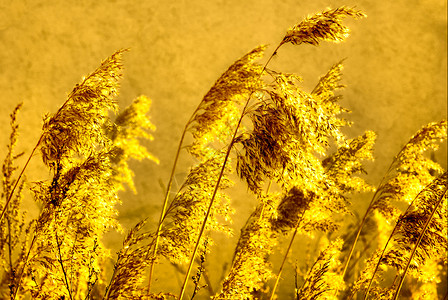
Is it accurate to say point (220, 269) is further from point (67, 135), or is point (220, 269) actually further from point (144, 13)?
point (67, 135)

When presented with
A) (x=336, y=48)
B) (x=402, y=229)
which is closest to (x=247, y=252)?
(x=402, y=229)

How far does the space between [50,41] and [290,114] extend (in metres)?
5.38

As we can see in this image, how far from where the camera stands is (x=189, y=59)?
7363 millimetres

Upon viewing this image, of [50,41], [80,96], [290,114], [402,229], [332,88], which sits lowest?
[402,229]

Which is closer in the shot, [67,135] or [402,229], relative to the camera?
[67,135]

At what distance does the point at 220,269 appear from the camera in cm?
730

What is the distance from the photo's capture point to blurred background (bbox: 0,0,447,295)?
635cm

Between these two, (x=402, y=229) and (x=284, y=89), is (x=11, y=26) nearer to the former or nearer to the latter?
(x=284, y=89)

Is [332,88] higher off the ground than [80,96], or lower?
higher

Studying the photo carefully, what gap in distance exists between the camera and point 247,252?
3.91 metres

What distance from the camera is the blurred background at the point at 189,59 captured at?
6.35 meters

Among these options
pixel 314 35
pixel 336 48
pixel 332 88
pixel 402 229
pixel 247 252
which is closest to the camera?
pixel 314 35

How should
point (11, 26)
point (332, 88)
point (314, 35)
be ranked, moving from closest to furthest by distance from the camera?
point (314, 35)
point (332, 88)
point (11, 26)

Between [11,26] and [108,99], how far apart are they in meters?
4.68
